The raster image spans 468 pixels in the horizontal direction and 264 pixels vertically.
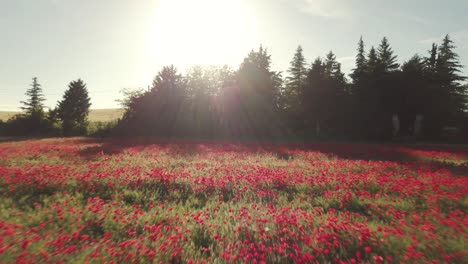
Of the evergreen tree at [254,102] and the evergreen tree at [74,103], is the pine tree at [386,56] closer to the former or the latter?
the evergreen tree at [254,102]

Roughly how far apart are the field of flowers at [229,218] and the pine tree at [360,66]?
4127cm

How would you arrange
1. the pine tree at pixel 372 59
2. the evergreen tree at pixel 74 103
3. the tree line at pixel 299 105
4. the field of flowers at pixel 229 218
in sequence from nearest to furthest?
the field of flowers at pixel 229 218, the tree line at pixel 299 105, the pine tree at pixel 372 59, the evergreen tree at pixel 74 103

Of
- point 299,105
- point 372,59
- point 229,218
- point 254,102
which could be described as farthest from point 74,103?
point 229,218

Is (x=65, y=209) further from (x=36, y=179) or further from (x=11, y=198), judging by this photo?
(x=36, y=179)

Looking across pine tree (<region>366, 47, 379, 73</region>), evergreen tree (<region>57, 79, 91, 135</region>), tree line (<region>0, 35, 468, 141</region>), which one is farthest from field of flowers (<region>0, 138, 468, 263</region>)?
evergreen tree (<region>57, 79, 91, 135</region>)

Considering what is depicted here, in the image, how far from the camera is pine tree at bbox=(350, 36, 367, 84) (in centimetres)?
4788

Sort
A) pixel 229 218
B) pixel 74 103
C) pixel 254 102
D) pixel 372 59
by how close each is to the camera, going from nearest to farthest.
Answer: pixel 229 218, pixel 254 102, pixel 372 59, pixel 74 103

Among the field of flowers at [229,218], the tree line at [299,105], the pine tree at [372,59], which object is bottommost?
the field of flowers at [229,218]

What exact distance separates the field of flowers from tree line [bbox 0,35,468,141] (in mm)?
27958

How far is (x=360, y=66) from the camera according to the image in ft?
168

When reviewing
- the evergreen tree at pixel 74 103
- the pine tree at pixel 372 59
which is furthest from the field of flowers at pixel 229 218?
the evergreen tree at pixel 74 103

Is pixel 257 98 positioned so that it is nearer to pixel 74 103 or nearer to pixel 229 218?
pixel 229 218

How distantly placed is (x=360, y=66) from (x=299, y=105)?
17086 millimetres

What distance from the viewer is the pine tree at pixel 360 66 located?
47884mm
